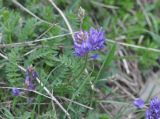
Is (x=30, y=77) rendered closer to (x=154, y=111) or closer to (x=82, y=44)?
(x=82, y=44)

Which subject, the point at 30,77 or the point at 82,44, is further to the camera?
the point at 30,77

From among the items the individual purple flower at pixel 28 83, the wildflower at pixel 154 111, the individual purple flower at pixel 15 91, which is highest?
the individual purple flower at pixel 28 83

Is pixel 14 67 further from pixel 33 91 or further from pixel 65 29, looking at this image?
pixel 65 29

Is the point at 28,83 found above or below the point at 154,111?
above

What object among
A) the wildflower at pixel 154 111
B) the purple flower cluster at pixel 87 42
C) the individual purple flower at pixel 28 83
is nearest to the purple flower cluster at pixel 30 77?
the individual purple flower at pixel 28 83

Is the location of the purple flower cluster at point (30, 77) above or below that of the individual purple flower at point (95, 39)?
below

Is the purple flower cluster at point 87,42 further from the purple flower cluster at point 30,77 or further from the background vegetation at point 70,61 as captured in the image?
the purple flower cluster at point 30,77

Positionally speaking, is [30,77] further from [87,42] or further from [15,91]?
[87,42]

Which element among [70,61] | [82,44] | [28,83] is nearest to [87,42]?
[82,44]

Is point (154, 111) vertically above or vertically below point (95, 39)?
below

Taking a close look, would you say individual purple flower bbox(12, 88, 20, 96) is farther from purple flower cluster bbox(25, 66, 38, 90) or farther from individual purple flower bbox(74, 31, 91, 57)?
individual purple flower bbox(74, 31, 91, 57)

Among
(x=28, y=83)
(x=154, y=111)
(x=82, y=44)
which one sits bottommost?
(x=154, y=111)

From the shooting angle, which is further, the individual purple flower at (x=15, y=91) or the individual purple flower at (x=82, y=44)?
the individual purple flower at (x=15, y=91)

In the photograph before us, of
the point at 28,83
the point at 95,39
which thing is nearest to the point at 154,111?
the point at 95,39
